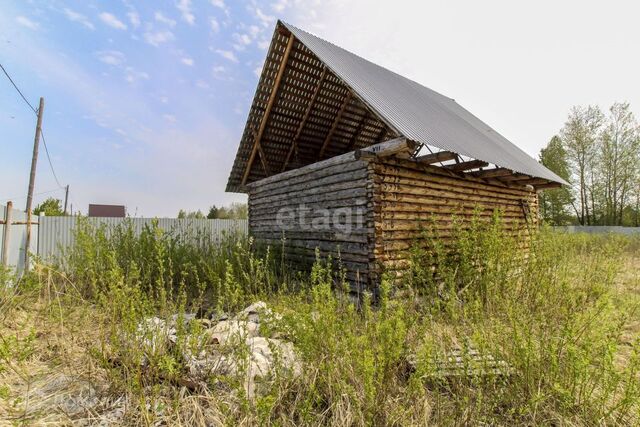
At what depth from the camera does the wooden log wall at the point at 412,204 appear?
5.72 m

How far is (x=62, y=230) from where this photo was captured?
15.1 m

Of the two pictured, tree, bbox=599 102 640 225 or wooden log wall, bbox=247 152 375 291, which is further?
tree, bbox=599 102 640 225

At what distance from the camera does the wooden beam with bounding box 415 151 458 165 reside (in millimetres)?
5479

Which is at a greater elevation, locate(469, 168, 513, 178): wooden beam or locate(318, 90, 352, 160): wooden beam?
locate(318, 90, 352, 160): wooden beam

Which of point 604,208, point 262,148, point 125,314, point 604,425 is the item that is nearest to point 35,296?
point 125,314

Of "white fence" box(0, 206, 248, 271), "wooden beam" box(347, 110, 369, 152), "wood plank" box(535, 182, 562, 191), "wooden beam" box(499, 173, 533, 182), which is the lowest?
"white fence" box(0, 206, 248, 271)

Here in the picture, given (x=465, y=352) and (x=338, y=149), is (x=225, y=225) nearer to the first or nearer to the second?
(x=338, y=149)

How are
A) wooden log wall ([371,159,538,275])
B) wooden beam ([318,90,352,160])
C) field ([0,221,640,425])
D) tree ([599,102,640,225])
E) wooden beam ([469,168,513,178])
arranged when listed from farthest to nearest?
tree ([599,102,640,225])
wooden beam ([318,90,352,160])
wooden beam ([469,168,513,178])
wooden log wall ([371,159,538,275])
field ([0,221,640,425])

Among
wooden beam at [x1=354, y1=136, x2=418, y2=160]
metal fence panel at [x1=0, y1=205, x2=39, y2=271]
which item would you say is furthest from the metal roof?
metal fence panel at [x1=0, y1=205, x2=39, y2=271]

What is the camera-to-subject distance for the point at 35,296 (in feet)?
17.4

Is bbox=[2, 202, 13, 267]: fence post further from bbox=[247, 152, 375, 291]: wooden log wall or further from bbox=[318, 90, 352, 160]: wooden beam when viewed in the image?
bbox=[318, 90, 352, 160]: wooden beam

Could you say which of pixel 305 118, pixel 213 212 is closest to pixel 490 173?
pixel 305 118

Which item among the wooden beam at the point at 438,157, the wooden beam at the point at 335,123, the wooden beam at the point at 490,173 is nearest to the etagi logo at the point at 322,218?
the wooden beam at the point at 438,157

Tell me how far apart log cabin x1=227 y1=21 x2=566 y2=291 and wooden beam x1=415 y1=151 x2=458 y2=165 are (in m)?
0.02
